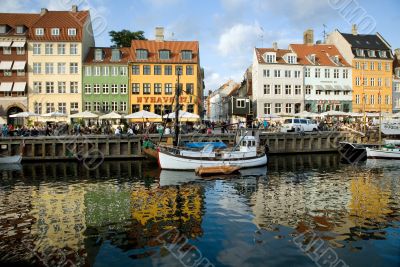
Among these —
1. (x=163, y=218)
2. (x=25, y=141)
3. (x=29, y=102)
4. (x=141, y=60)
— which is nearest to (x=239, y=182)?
(x=163, y=218)

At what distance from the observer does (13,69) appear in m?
60.2

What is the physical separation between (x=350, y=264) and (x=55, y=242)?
34.1 ft

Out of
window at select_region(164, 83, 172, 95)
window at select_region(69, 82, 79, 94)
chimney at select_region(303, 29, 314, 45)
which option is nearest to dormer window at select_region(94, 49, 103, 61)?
window at select_region(69, 82, 79, 94)

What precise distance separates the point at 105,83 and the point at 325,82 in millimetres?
37260

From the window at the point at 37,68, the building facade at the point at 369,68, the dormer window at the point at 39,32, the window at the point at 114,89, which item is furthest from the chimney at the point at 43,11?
the building facade at the point at 369,68

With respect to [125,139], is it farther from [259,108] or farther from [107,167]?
[259,108]

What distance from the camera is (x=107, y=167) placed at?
37.1 m

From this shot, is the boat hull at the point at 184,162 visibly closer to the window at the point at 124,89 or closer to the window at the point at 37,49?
the window at the point at 124,89

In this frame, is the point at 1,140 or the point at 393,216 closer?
the point at 393,216

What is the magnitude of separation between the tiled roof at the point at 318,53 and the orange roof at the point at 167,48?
18778 millimetres

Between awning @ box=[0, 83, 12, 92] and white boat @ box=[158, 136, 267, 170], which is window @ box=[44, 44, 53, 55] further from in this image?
white boat @ box=[158, 136, 267, 170]

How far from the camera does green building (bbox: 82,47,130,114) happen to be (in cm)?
6219

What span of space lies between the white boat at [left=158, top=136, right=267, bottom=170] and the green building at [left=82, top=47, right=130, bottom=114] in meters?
30.6

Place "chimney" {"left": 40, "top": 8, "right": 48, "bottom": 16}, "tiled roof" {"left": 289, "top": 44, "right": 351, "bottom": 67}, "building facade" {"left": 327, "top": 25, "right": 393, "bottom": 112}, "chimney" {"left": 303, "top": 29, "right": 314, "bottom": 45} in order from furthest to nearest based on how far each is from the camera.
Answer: "chimney" {"left": 303, "top": 29, "right": 314, "bottom": 45}, "building facade" {"left": 327, "top": 25, "right": 393, "bottom": 112}, "tiled roof" {"left": 289, "top": 44, "right": 351, "bottom": 67}, "chimney" {"left": 40, "top": 8, "right": 48, "bottom": 16}
